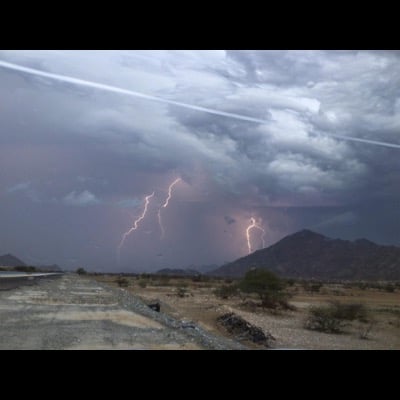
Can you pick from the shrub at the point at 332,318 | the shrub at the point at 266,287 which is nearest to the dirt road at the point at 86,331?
the shrub at the point at 332,318

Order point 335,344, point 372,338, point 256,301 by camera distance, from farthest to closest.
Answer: point 256,301, point 372,338, point 335,344

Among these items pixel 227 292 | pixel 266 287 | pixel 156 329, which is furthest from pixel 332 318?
pixel 227 292

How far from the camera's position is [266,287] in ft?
158

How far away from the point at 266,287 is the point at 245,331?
20.2 m

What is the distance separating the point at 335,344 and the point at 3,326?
676 inches

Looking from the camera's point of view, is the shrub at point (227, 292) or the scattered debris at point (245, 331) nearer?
the scattered debris at point (245, 331)

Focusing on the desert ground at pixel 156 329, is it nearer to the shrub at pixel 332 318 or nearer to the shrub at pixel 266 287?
the shrub at pixel 332 318

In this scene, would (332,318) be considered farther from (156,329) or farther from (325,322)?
(156,329)

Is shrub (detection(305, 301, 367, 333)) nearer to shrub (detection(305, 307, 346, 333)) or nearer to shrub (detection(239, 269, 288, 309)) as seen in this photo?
shrub (detection(305, 307, 346, 333))

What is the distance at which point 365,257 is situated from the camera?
185125 millimetres

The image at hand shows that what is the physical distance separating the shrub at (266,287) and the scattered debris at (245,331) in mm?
14099

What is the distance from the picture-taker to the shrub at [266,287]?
1838 inches
